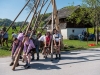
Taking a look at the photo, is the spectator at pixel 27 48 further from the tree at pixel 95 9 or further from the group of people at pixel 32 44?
the tree at pixel 95 9

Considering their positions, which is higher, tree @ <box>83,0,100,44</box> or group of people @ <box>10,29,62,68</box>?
tree @ <box>83,0,100,44</box>

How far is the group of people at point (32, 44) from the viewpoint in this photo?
33.0 feet

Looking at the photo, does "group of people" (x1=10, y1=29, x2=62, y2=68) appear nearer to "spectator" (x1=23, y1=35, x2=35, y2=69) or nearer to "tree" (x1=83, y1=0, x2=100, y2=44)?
"spectator" (x1=23, y1=35, x2=35, y2=69)

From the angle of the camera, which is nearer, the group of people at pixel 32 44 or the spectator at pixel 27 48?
the spectator at pixel 27 48

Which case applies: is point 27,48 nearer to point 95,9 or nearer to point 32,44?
point 32,44

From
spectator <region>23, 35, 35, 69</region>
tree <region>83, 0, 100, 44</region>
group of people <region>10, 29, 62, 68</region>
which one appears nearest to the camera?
spectator <region>23, 35, 35, 69</region>

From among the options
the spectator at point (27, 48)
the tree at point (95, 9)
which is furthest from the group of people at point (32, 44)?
the tree at point (95, 9)

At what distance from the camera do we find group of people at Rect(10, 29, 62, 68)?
33.0 feet

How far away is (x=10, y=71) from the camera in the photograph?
9.17m

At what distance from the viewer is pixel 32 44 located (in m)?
10.2

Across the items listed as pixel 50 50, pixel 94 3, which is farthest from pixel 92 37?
pixel 50 50

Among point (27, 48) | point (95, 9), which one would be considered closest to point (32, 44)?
point (27, 48)

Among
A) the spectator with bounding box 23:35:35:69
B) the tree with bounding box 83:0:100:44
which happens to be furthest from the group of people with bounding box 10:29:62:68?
the tree with bounding box 83:0:100:44

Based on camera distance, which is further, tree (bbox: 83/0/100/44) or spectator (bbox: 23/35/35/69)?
tree (bbox: 83/0/100/44)
